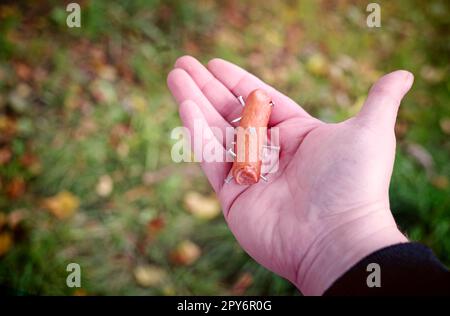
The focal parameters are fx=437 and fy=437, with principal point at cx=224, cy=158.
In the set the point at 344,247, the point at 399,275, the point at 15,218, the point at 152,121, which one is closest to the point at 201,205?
the point at 152,121

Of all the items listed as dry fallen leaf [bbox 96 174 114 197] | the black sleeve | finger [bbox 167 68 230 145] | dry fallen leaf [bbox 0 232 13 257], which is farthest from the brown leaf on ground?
the black sleeve

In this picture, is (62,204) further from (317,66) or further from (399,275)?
(317,66)

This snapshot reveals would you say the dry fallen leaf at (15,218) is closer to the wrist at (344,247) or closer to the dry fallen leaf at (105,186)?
the dry fallen leaf at (105,186)

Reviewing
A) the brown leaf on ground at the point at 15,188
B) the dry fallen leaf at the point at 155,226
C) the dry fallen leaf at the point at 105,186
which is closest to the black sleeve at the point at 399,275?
the dry fallen leaf at the point at 155,226

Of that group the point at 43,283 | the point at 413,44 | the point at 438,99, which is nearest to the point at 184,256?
the point at 43,283
